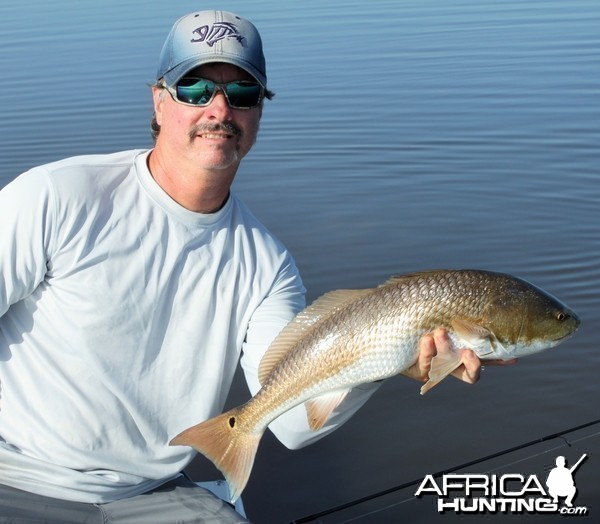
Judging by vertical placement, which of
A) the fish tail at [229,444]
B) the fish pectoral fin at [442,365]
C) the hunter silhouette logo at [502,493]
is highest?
the fish pectoral fin at [442,365]

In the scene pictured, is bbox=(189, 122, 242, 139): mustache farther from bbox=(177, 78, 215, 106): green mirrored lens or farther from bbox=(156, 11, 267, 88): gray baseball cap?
Result: bbox=(156, 11, 267, 88): gray baseball cap

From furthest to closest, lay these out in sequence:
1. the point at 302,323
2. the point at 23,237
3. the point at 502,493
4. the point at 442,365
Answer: the point at 502,493, the point at 302,323, the point at 23,237, the point at 442,365

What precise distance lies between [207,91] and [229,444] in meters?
1.25

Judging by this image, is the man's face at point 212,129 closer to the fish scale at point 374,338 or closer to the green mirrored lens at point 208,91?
the green mirrored lens at point 208,91

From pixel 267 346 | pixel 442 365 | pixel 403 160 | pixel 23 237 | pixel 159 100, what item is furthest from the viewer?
pixel 403 160

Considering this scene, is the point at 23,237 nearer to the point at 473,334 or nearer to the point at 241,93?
the point at 241,93

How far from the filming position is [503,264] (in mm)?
7605

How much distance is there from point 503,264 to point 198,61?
14.9 feet

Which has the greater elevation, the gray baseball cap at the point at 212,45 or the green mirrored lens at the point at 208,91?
the gray baseball cap at the point at 212,45

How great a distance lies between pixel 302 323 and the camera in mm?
3371

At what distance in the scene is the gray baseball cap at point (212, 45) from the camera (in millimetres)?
3533

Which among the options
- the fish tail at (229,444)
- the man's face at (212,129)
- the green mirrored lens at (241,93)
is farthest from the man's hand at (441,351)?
the green mirrored lens at (241,93)

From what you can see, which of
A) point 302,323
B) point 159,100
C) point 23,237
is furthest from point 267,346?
point 159,100

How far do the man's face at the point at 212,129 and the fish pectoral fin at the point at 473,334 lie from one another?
1.00 meters
